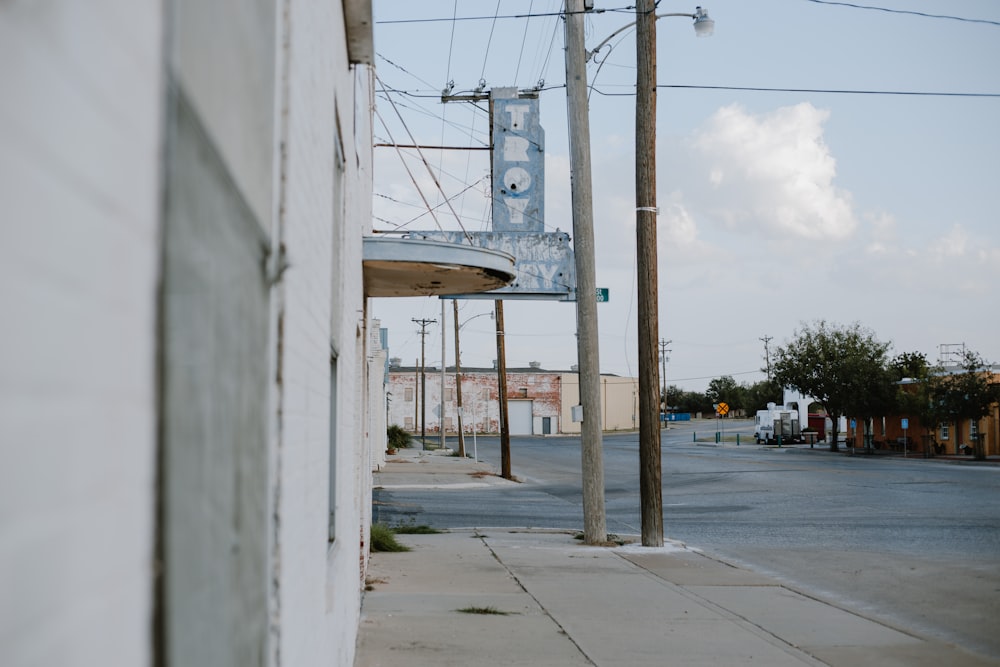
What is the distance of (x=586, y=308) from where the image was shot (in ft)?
49.3

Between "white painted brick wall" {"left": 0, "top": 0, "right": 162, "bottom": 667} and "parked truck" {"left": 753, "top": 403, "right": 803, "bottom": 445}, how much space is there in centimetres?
6694

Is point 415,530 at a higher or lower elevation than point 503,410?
lower

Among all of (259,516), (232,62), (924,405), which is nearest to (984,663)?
(259,516)

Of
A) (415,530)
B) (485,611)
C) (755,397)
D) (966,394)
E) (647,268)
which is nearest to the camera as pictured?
(485,611)

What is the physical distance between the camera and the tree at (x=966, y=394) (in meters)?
47.5

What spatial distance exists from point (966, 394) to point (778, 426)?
1888cm

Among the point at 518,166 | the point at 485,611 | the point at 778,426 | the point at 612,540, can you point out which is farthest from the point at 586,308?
the point at 778,426

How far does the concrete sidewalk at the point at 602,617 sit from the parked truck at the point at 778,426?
182 ft

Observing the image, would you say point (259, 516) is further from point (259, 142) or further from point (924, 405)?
point (924, 405)

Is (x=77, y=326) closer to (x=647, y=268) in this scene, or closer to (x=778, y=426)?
(x=647, y=268)

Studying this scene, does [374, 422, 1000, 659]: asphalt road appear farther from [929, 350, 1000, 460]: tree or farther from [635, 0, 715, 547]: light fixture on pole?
[929, 350, 1000, 460]: tree

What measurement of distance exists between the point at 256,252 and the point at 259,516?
2.07 feet

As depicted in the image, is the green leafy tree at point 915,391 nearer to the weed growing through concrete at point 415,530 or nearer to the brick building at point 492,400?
the brick building at point 492,400

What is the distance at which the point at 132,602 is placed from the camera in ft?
4.00
